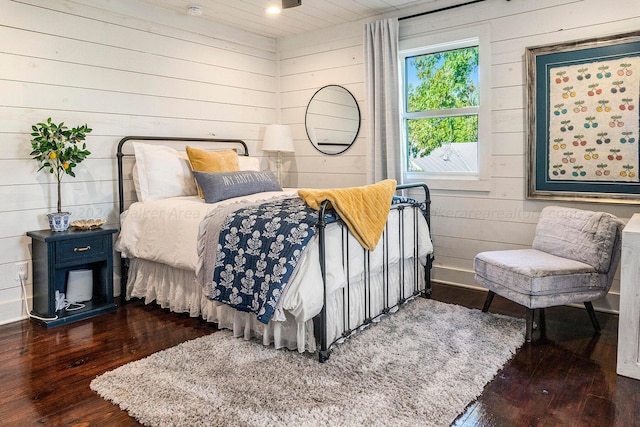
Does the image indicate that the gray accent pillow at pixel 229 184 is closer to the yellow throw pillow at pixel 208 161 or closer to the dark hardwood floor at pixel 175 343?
the yellow throw pillow at pixel 208 161

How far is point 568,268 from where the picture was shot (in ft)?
8.92

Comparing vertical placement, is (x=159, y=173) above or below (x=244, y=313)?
above

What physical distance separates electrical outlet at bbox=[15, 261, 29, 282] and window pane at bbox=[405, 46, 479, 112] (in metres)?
3.24

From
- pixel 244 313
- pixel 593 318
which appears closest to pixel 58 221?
pixel 244 313

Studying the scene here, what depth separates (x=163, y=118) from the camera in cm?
399

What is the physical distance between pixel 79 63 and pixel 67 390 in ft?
7.72

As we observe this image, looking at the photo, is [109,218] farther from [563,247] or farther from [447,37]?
[563,247]

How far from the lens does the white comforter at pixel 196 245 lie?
2.38 m

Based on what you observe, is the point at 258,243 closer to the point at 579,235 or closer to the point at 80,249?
the point at 80,249

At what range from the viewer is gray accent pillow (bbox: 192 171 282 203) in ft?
11.1

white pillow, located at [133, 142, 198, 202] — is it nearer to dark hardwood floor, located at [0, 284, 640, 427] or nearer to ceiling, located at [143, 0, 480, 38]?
dark hardwood floor, located at [0, 284, 640, 427]

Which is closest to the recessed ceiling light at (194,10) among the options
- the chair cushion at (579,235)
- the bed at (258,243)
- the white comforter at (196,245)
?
the bed at (258,243)

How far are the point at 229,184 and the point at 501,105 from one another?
2.13m

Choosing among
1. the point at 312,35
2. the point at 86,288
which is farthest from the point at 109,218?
the point at 312,35
